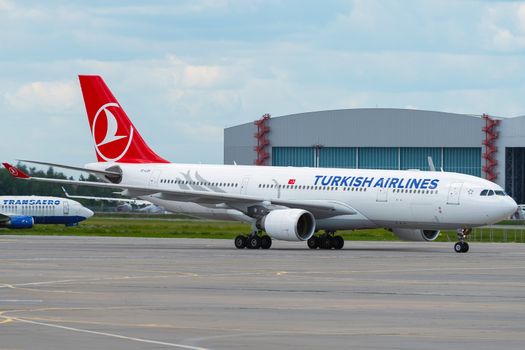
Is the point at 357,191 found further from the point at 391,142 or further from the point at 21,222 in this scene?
the point at 391,142

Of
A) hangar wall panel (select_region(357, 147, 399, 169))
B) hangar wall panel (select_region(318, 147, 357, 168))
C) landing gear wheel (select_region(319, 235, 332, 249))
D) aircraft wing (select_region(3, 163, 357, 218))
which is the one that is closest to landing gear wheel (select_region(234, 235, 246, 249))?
aircraft wing (select_region(3, 163, 357, 218))

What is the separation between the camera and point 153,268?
33.7 meters

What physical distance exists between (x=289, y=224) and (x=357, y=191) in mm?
3509

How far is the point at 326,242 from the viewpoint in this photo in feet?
171

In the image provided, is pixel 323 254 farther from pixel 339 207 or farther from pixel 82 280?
pixel 82 280

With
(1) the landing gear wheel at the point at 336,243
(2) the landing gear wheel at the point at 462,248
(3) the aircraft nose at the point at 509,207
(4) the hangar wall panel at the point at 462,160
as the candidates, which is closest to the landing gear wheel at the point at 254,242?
(1) the landing gear wheel at the point at 336,243

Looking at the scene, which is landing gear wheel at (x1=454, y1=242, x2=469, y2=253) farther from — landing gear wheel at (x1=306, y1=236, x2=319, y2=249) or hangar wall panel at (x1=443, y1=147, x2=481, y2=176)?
hangar wall panel at (x1=443, y1=147, x2=481, y2=176)

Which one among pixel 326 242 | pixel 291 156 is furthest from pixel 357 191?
pixel 291 156

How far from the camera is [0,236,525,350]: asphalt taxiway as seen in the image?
650 inches

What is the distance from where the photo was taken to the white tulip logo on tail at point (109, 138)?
58.3 meters

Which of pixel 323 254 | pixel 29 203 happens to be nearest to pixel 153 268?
pixel 323 254

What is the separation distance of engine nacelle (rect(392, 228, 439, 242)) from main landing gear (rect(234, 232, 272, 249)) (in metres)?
5.86

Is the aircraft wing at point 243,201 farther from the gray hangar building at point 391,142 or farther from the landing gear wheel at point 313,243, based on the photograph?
the gray hangar building at point 391,142

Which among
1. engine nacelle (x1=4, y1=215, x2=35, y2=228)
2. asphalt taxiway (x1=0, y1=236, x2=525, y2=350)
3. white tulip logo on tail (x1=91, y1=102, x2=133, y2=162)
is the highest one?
white tulip logo on tail (x1=91, y1=102, x2=133, y2=162)
